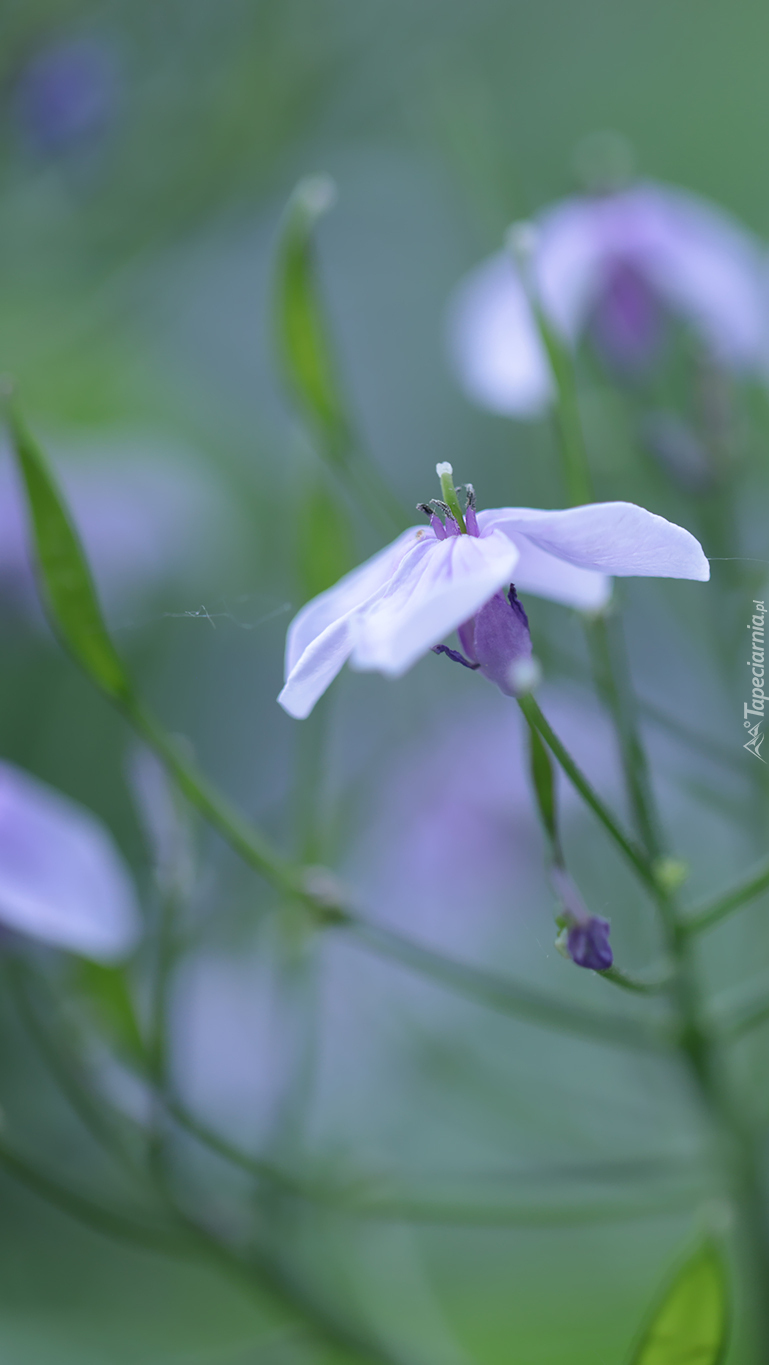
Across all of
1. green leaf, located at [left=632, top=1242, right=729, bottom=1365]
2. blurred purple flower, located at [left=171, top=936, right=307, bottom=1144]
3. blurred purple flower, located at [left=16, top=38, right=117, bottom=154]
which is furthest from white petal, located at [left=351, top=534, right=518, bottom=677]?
blurred purple flower, located at [left=16, top=38, right=117, bottom=154]

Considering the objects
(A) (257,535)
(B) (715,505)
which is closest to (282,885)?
(B) (715,505)

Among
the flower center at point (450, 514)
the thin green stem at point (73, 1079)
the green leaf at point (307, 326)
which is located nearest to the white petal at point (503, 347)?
the green leaf at point (307, 326)

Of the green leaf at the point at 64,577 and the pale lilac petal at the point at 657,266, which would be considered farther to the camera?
the pale lilac petal at the point at 657,266

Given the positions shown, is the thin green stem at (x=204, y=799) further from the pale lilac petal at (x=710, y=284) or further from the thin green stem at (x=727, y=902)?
the pale lilac petal at (x=710, y=284)

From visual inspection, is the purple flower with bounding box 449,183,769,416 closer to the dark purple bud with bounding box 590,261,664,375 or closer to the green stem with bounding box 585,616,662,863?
the dark purple bud with bounding box 590,261,664,375

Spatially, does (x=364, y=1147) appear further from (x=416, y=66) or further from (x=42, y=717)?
(x=416, y=66)

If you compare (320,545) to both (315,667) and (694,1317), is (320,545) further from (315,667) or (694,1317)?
(694,1317)
